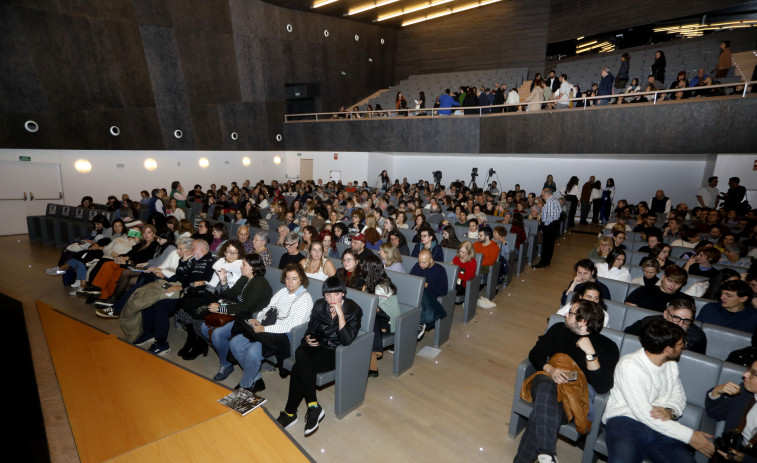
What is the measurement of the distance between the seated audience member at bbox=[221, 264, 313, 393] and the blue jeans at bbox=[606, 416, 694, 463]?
2.56m

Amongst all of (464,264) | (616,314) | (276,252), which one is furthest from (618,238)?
(276,252)

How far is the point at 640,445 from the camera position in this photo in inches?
90.1

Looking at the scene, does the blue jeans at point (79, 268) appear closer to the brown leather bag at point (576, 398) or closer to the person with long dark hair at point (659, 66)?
the brown leather bag at point (576, 398)

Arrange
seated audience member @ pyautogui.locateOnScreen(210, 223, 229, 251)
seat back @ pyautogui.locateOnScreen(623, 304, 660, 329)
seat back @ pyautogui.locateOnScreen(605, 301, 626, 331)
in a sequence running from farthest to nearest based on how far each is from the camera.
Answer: seated audience member @ pyautogui.locateOnScreen(210, 223, 229, 251) < seat back @ pyautogui.locateOnScreen(605, 301, 626, 331) < seat back @ pyautogui.locateOnScreen(623, 304, 660, 329)

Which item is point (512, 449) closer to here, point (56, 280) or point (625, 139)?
point (56, 280)

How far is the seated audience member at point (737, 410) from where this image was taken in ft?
6.67

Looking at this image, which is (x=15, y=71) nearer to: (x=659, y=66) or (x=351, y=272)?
(x=351, y=272)

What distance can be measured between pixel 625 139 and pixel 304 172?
12.6 metres

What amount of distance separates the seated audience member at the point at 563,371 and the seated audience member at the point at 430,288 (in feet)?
4.91

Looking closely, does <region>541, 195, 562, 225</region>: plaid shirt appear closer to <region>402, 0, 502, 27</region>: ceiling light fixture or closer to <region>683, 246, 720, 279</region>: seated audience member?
<region>683, 246, 720, 279</region>: seated audience member

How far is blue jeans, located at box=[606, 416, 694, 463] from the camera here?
2.22 metres

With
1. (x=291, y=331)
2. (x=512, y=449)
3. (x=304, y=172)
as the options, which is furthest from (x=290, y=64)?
(x=512, y=449)

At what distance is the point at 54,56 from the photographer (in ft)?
33.6

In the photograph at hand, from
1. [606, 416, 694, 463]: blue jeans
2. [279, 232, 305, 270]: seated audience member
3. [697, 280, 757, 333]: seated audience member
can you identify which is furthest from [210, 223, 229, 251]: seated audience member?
[697, 280, 757, 333]: seated audience member
